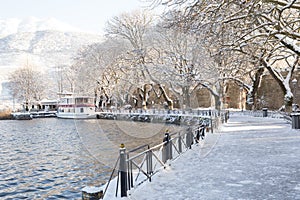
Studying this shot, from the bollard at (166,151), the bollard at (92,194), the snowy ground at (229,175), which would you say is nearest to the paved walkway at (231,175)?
the snowy ground at (229,175)

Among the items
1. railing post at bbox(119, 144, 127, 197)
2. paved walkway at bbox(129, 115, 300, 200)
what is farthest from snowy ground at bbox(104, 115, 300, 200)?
railing post at bbox(119, 144, 127, 197)

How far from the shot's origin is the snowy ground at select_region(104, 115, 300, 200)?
7469 mm

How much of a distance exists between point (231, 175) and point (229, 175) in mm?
54

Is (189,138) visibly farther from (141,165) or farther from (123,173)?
(123,173)

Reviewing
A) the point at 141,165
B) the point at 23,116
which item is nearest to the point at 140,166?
the point at 141,165

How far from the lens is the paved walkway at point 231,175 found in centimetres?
748

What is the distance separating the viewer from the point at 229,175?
30.2ft

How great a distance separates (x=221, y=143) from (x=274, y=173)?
652cm

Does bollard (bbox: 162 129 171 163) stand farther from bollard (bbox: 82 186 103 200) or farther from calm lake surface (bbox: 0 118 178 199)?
bollard (bbox: 82 186 103 200)

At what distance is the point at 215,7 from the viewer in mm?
11891

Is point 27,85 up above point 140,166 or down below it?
above

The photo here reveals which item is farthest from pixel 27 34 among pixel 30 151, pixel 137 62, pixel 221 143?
pixel 221 143

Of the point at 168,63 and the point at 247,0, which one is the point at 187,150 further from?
the point at 168,63

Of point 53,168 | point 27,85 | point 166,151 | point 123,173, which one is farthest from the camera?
point 27,85
